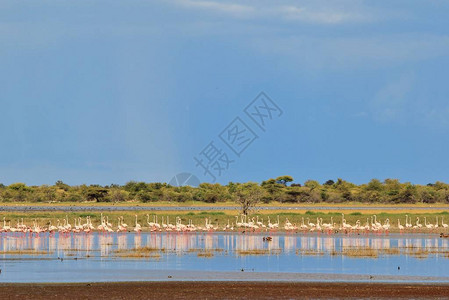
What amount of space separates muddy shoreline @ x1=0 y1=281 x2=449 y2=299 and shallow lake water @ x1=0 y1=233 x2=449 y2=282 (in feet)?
6.22

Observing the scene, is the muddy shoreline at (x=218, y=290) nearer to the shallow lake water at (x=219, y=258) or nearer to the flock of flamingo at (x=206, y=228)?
the shallow lake water at (x=219, y=258)

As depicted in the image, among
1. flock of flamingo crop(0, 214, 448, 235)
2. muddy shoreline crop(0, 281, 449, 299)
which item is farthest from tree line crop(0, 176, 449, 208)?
muddy shoreline crop(0, 281, 449, 299)

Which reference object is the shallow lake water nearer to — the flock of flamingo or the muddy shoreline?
the flock of flamingo

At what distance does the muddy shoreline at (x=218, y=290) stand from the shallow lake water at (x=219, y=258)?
1.90 meters

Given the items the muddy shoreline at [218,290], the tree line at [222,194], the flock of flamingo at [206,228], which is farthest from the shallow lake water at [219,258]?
the tree line at [222,194]

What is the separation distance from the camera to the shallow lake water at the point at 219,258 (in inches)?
1264

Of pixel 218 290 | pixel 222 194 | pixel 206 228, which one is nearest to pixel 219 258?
pixel 218 290

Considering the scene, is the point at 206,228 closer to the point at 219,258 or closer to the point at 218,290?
the point at 219,258

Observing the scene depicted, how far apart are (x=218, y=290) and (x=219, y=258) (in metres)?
12.1

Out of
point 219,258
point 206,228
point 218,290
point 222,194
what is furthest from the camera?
point 222,194

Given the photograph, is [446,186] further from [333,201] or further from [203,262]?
[203,262]

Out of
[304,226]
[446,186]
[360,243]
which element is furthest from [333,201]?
[360,243]

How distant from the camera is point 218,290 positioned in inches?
1088

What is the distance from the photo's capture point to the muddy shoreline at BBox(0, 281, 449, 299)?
2608 centimetres
